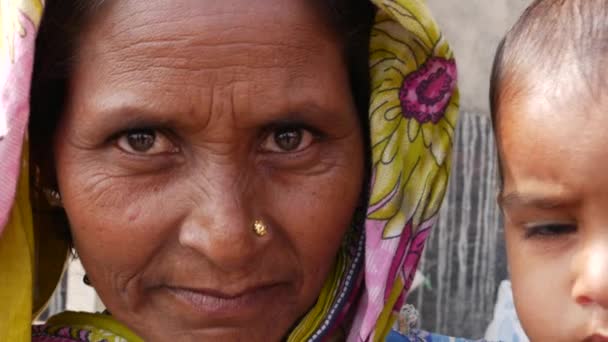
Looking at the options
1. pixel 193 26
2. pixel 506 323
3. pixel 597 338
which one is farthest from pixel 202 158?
pixel 506 323

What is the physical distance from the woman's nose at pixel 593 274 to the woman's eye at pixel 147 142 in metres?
0.83

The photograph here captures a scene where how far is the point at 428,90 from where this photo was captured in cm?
257

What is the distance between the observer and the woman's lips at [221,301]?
7.60 ft

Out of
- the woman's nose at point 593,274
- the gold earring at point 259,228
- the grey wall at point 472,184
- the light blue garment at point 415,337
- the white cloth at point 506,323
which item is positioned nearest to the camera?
the woman's nose at point 593,274

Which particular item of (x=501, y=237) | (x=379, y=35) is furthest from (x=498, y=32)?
(x=379, y=35)

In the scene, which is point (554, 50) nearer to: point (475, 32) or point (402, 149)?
point (402, 149)

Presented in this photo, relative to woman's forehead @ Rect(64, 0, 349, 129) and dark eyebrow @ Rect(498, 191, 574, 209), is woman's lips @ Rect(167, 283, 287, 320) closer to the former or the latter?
woman's forehead @ Rect(64, 0, 349, 129)

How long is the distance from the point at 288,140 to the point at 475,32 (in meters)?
2.41

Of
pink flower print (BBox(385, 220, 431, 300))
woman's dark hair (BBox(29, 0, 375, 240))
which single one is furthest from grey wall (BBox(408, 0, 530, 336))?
woman's dark hair (BBox(29, 0, 375, 240))

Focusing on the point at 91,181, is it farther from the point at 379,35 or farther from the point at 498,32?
the point at 498,32

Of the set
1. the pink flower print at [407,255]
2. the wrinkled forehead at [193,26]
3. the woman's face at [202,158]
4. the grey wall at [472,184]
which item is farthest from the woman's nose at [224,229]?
the grey wall at [472,184]

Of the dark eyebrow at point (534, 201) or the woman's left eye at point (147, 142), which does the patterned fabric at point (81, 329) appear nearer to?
the woman's left eye at point (147, 142)

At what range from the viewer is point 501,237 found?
4.61 metres

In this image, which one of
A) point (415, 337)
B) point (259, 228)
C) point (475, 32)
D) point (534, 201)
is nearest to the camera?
point (534, 201)
